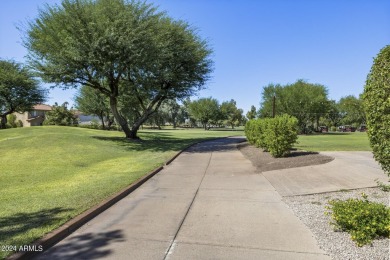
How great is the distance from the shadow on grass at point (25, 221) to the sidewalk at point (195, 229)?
63cm

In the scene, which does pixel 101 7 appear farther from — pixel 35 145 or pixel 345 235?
pixel 345 235

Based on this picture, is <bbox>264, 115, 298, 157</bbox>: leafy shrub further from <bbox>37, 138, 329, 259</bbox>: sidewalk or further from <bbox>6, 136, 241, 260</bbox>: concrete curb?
<bbox>6, 136, 241, 260</bbox>: concrete curb

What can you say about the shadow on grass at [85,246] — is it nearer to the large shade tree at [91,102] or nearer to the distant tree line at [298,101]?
the large shade tree at [91,102]

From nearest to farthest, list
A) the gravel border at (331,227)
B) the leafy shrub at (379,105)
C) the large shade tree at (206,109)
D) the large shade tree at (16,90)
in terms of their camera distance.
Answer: the gravel border at (331,227)
the leafy shrub at (379,105)
the large shade tree at (16,90)
the large shade tree at (206,109)

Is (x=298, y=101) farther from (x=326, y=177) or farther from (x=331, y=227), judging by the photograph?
(x=331, y=227)

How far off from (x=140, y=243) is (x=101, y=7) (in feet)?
62.4

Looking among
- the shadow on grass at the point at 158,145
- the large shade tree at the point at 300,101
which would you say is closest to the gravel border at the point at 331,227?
the shadow on grass at the point at 158,145

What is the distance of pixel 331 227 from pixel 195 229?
2266 millimetres

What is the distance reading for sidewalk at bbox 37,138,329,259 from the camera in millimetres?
4207

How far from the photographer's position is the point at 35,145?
1684cm

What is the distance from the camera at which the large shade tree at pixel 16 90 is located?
126 ft

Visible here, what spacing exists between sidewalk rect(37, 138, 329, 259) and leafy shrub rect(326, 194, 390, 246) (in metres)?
0.56

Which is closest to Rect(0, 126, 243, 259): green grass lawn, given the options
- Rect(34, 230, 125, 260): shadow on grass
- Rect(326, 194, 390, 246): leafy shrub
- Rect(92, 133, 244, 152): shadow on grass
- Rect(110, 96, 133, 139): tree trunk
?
Rect(34, 230, 125, 260): shadow on grass

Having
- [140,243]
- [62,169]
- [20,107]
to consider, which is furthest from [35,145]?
[20,107]
